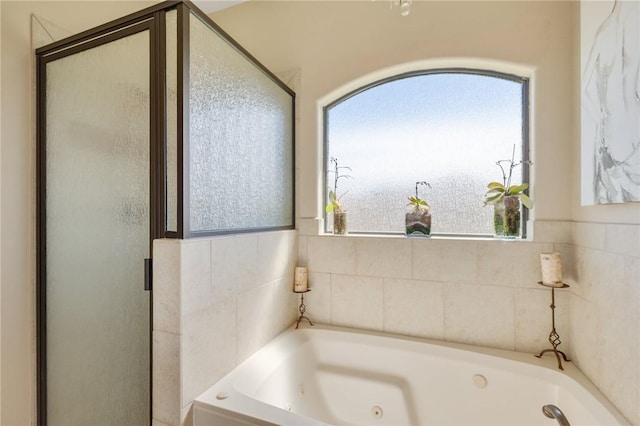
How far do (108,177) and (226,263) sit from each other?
0.63m

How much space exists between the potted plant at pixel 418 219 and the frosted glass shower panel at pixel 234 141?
0.76m

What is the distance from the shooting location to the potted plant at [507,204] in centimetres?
155

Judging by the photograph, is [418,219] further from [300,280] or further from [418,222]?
[300,280]

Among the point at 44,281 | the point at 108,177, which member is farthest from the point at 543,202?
the point at 44,281

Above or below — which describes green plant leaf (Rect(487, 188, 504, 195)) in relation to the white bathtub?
above

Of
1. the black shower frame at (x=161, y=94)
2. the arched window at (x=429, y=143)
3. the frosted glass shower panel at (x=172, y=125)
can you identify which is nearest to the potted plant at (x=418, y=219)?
the arched window at (x=429, y=143)

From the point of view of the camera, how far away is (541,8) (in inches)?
60.1

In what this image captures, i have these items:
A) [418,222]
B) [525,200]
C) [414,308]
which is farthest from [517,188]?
[414,308]

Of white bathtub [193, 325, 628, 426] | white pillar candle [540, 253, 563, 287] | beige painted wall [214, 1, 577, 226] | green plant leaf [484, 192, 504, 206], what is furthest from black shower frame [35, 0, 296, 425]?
white pillar candle [540, 253, 563, 287]

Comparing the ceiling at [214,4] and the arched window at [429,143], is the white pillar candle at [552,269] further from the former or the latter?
the ceiling at [214,4]

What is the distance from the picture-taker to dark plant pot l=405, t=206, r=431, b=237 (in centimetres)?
174

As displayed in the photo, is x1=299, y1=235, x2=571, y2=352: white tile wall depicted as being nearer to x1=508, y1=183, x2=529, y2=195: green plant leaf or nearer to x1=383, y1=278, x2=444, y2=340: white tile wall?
x1=383, y1=278, x2=444, y2=340: white tile wall

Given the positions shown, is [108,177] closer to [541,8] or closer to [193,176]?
[193,176]

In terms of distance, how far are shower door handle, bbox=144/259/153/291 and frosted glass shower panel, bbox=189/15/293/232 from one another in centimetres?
22
